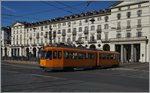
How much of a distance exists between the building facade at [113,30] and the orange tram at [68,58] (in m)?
26.7

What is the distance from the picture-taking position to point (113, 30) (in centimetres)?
7369

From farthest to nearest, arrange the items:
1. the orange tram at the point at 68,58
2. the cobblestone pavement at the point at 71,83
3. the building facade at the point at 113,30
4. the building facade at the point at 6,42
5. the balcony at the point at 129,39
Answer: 1. the building facade at the point at 6,42
2. the building facade at the point at 113,30
3. the balcony at the point at 129,39
4. the orange tram at the point at 68,58
5. the cobblestone pavement at the point at 71,83

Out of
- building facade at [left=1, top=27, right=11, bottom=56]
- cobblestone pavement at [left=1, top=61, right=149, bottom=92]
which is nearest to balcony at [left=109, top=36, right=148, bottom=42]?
cobblestone pavement at [left=1, top=61, right=149, bottom=92]

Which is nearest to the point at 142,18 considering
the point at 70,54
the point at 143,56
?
the point at 143,56

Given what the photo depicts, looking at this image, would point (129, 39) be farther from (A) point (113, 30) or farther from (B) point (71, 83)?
(B) point (71, 83)

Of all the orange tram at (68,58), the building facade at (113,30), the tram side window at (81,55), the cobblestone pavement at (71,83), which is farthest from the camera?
the building facade at (113,30)

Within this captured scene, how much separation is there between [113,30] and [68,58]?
4745 cm

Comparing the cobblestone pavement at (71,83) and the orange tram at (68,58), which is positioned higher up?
the orange tram at (68,58)

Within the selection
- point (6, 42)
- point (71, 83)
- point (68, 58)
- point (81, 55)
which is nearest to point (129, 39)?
point (81, 55)

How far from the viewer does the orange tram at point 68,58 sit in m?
26.2

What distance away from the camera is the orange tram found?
1033 inches

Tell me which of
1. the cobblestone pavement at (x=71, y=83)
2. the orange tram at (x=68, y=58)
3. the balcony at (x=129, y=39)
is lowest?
the cobblestone pavement at (x=71, y=83)

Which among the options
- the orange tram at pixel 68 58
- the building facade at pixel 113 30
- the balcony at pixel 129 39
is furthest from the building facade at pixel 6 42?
the orange tram at pixel 68 58

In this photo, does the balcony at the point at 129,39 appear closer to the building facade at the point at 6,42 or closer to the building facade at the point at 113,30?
the building facade at the point at 113,30
